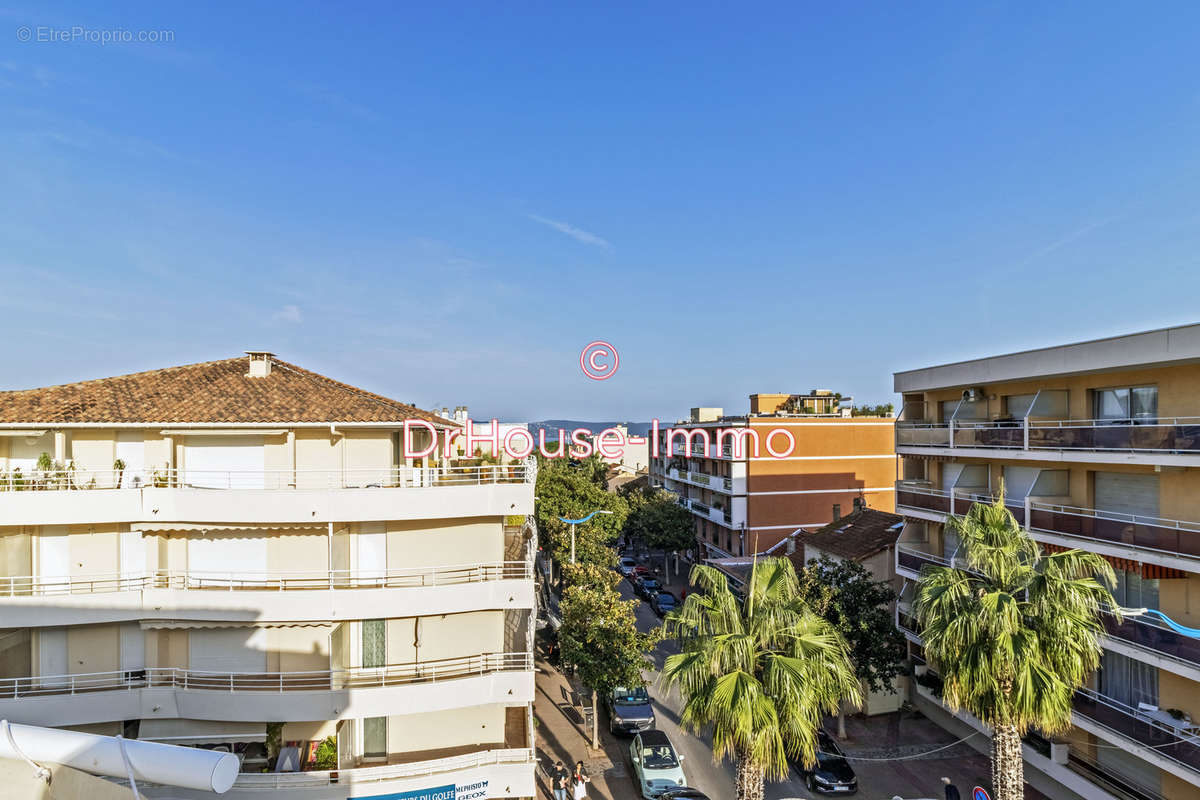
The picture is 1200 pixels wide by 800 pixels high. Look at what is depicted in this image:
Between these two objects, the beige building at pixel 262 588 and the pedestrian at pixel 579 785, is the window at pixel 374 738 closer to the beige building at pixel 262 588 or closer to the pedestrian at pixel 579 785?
the beige building at pixel 262 588

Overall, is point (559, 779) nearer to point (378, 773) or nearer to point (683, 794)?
point (683, 794)

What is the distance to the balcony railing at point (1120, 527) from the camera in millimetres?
15594

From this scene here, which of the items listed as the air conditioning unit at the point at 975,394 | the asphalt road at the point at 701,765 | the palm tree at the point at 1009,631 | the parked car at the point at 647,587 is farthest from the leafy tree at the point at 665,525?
the palm tree at the point at 1009,631

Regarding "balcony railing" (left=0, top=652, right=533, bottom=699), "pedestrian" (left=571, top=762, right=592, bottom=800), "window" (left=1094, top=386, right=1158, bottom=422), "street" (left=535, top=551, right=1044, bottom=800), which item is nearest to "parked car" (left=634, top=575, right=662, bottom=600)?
"street" (left=535, top=551, right=1044, bottom=800)

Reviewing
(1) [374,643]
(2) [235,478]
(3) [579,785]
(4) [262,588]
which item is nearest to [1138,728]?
(3) [579,785]

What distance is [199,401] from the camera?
64.7 ft

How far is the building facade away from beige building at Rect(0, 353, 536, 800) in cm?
2788

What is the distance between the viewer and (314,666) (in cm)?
1884

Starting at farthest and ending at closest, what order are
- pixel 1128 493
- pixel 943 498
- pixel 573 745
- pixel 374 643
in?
pixel 573 745
pixel 943 498
pixel 374 643
pixel 1128 493

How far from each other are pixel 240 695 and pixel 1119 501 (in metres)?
24.9

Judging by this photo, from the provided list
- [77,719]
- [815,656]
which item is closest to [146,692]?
[77,719]

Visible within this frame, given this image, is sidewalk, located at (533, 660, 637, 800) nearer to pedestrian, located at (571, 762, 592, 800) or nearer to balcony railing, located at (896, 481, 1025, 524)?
pedestrian, located at (571, 762, 592, 800)

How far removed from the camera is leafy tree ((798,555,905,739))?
22875mm

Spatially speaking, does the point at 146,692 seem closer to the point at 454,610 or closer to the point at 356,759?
the point at 356,759
